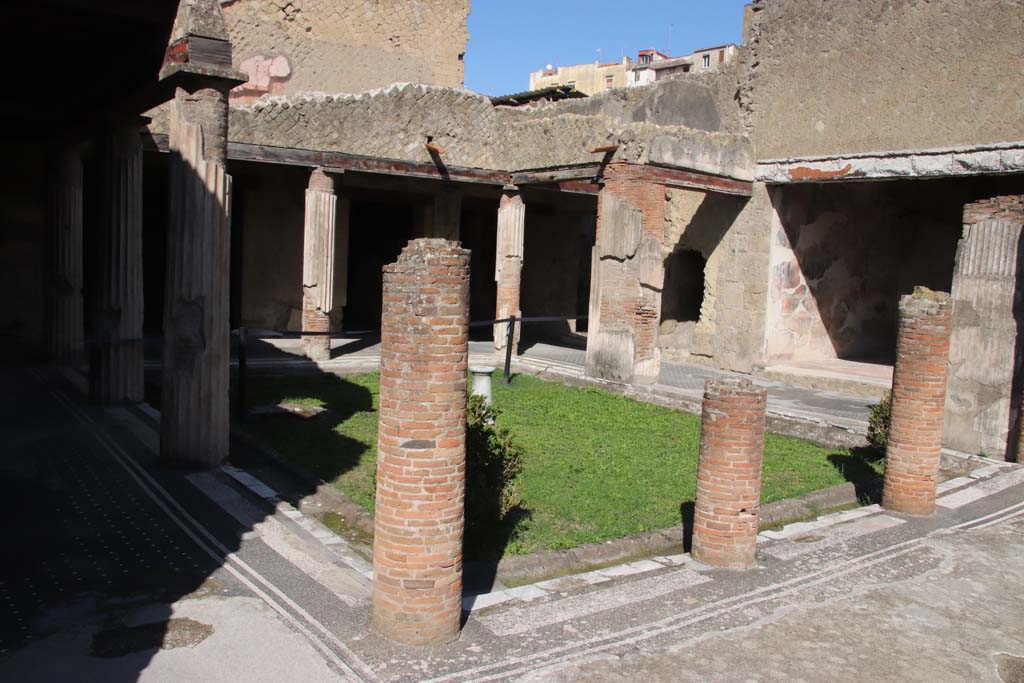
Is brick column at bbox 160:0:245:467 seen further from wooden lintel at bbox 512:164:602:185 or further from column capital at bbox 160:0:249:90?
wooden lintel at bbox 512:164:602:185

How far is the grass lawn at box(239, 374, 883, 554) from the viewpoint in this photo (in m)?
6.06

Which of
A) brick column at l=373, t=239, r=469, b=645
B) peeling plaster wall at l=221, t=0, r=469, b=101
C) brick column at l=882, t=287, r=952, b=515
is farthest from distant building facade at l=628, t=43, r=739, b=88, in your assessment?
brick column at l=373, t=239, r=469, b=645

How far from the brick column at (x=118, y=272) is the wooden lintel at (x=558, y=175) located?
236 inches

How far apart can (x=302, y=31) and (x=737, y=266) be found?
8.85m

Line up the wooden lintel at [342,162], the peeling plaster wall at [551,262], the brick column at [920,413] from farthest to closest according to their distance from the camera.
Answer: the peeling plaster wall at [551,262]
the wooden lintel at [342,162]
the brick column at [920,413]

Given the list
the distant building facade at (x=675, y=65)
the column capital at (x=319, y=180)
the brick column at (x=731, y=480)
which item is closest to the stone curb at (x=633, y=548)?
the brick column at (x=731, y=480)

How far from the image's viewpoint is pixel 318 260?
12.4 m

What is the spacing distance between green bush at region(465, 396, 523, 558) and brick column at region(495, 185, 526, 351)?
26.4ft

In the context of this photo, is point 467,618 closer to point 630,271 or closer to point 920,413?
point 920,413

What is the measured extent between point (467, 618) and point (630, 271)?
798 cm

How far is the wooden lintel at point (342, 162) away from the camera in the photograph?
450 inches

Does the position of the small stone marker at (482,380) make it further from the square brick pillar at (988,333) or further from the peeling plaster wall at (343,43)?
the peeling plaster wall at (343,43)

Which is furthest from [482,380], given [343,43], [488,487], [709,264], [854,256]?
[343,43]

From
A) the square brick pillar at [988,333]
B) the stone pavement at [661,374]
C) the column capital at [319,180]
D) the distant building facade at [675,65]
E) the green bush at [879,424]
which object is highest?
the distant building facade at [675,65]
